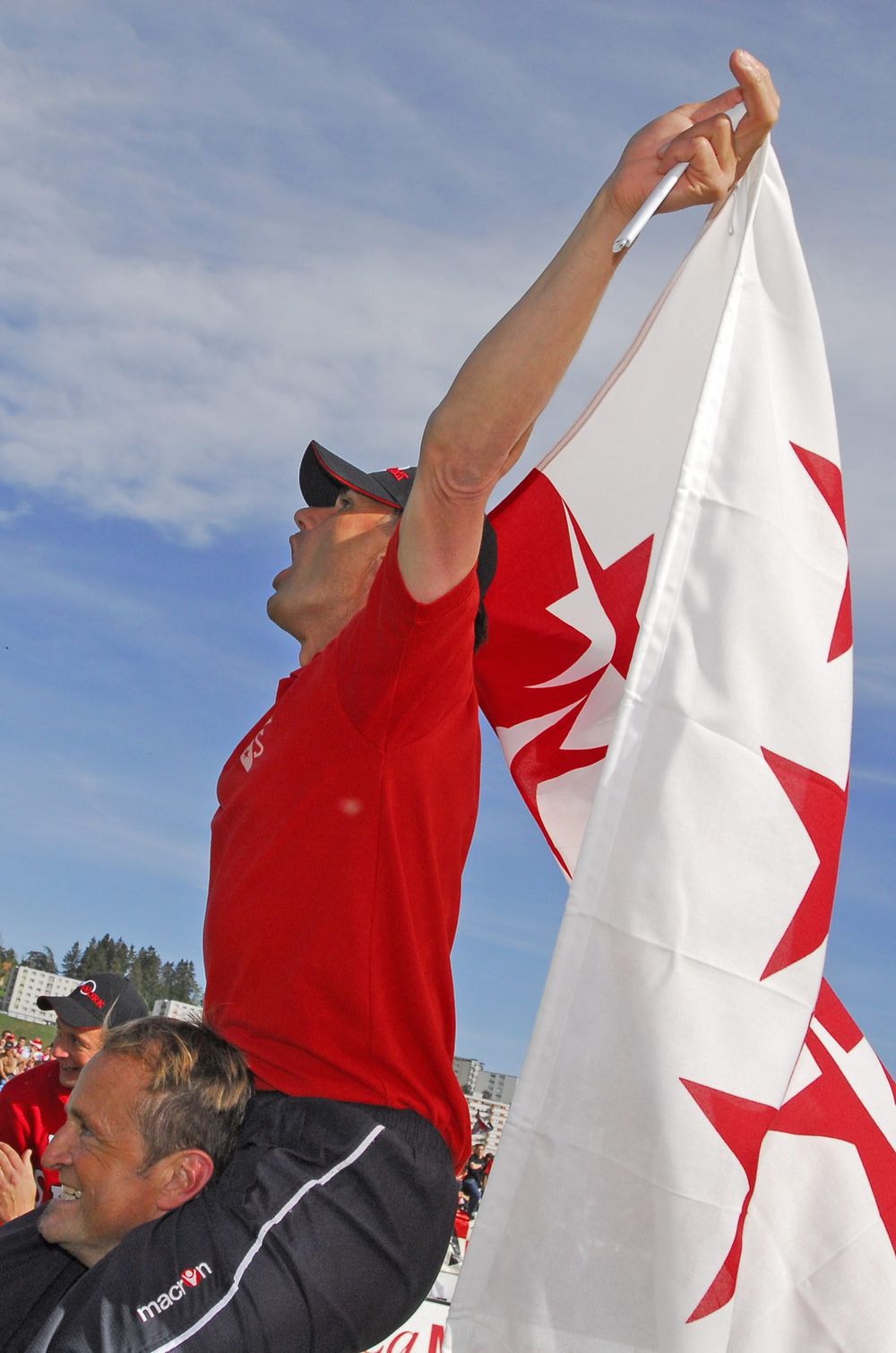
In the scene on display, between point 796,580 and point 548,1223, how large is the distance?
4.31ft

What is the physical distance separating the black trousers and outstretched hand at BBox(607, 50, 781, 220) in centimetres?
175

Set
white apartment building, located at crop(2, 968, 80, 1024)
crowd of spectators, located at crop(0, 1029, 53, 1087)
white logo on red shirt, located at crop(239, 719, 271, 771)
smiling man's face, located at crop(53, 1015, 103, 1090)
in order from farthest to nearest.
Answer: white apartment building, located at crop(2, 968, 80, 1024) → crowd of spectators, located at crop(0, 1029, 53, 1087) → smiling man's face, located at crop(53, 1015, 103, 1090) → white logo on red shirt, located at crop(239, 719, 271, 771)

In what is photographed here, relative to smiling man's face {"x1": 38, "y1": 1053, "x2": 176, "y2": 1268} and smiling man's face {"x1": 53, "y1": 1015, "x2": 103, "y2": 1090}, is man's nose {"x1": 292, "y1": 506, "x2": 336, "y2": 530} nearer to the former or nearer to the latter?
smiling man's face {"x1": 38, "y1": 1053, "x2": 176, "y2": 1268}

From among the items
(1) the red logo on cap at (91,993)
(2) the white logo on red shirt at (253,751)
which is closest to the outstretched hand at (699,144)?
(2) the white logo on red shirt at (253,751)

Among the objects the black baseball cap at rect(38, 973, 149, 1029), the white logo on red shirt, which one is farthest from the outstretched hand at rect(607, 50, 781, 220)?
the black baseball cap at rect(38, 973, 149, 1029)

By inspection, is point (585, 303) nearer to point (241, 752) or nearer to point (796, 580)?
point (796, 580)

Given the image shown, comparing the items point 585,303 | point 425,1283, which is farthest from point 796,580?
point 425,1283

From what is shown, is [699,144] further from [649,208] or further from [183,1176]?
[183,1176]

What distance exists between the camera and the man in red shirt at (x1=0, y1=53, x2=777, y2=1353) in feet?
7.34

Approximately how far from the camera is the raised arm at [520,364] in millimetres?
2395

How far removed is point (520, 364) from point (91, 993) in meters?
5.83

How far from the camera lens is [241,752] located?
307cm

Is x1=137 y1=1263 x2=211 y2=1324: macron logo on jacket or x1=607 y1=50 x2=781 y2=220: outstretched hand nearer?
x1=137 y1=1263 x2=211 y2=1324: macron logo on jacket

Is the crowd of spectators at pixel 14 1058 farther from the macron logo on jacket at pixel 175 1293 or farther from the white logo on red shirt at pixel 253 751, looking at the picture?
the macron logo on jacket at pixel 175 1293
